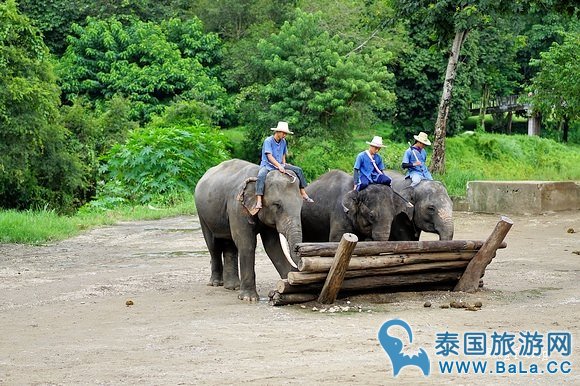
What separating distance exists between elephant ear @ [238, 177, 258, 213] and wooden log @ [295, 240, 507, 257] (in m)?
1.58

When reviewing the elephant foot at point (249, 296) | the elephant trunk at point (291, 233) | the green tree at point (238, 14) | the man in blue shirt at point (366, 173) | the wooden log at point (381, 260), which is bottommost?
the elephant foot at point (249, 296)

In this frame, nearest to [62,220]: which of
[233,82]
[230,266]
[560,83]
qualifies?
[230,266]

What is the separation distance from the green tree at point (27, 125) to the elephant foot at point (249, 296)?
14609 mm

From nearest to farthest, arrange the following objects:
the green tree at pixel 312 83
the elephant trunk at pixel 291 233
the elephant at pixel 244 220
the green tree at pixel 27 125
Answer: the elephant trunk at pixel 291 233
the elephant at pixel 244 220
the green tree at pixel 27 125
the green tree at pixel 312 83

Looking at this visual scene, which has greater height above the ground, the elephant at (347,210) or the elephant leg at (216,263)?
the elephant at (347,210)

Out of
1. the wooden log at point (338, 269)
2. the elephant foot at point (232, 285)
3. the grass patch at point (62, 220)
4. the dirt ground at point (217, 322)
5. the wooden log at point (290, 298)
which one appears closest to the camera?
the dirt ground at point (217, 322)

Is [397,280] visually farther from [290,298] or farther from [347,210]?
[290,298]

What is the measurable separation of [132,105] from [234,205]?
31.2m

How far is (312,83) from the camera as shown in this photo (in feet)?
136

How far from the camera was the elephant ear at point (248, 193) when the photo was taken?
47.7 feet

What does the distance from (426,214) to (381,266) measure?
2354 mm

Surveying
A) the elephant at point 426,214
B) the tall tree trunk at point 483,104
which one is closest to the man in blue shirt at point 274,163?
the elephant at point 426,214

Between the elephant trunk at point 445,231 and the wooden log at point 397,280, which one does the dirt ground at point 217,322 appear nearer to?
the wooden log at point 397,280

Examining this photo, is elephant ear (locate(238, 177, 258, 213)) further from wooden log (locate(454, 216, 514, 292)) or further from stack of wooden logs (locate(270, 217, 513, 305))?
wooden log (locate(454, 216, 514, 292))
